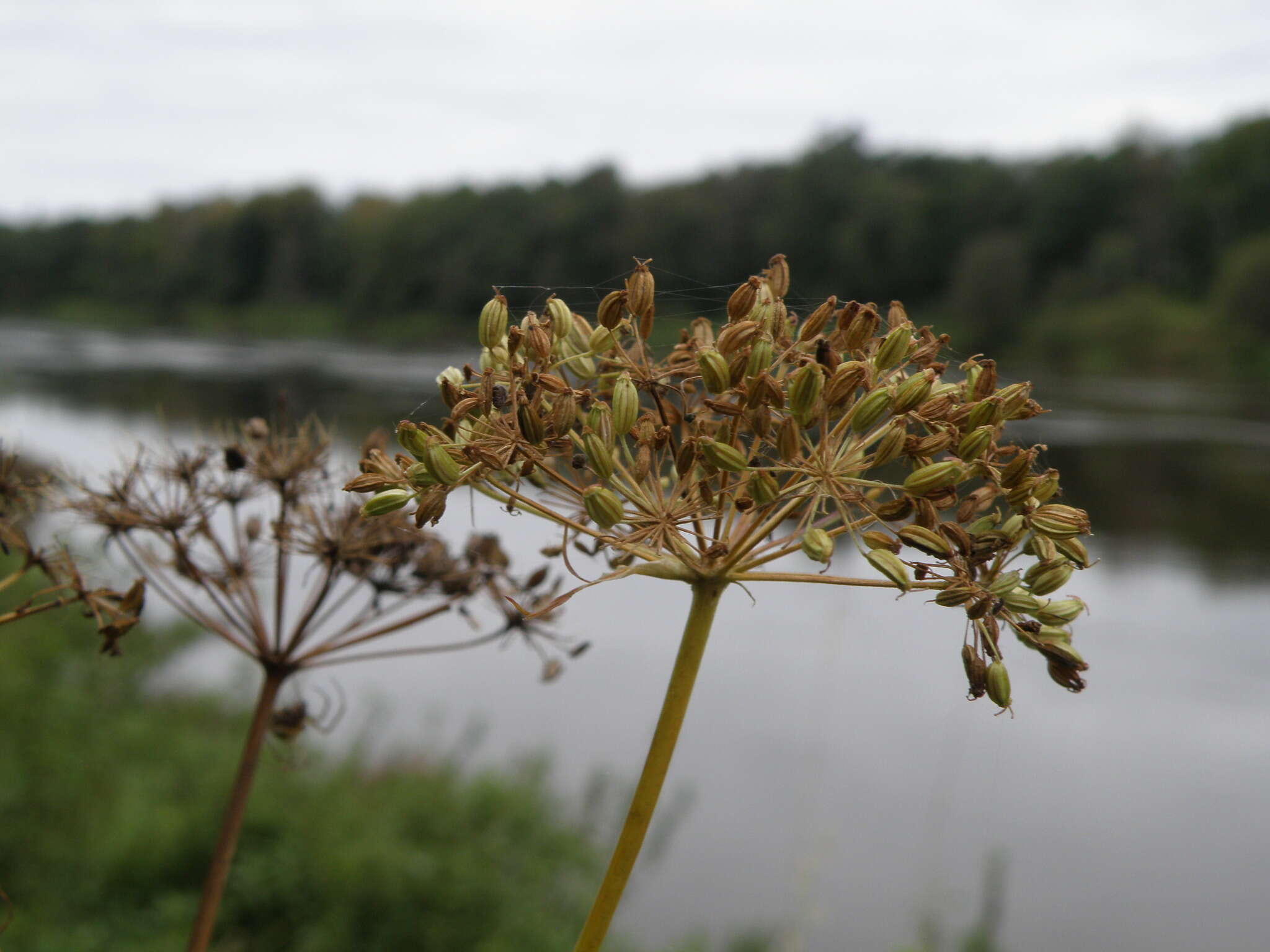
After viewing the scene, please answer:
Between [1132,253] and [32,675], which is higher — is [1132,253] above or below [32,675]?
above

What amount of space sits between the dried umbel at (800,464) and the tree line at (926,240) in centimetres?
3587

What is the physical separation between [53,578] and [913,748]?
12.9 meters

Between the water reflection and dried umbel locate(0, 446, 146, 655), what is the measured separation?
5.81 metres

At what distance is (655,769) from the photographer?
1130 millimetres

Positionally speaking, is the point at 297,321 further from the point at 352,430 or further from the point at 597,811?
the point at 597,811

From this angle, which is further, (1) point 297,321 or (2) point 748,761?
(1) point 297,321

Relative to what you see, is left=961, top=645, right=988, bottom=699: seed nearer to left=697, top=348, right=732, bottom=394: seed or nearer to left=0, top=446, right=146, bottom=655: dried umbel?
left=697, top=348, right=732, bottom=394: seed

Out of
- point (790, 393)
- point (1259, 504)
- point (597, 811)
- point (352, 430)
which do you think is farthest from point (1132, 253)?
point (790, 393)

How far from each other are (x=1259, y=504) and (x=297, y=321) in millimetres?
65730

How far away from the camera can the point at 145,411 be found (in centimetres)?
3072

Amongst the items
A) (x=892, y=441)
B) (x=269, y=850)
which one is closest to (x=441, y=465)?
(x=892, y=441)

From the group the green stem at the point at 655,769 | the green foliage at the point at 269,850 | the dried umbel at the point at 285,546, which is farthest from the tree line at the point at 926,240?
the green stem at the point at 655,769

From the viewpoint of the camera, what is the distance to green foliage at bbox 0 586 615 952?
255 inches

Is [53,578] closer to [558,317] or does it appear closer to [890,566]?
[558,317]
